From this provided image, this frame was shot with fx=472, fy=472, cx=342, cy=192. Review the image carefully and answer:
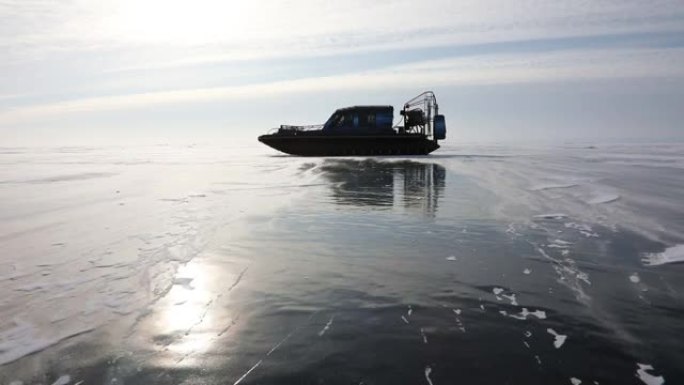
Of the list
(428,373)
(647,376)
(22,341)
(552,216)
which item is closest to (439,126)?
(552,216)

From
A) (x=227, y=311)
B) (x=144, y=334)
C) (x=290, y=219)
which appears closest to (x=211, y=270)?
(x=227, y=311)

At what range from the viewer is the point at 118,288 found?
5250 mm

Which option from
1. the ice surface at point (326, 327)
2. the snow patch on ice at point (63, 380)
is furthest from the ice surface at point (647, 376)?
the snow patch on ice at point (63, 380)

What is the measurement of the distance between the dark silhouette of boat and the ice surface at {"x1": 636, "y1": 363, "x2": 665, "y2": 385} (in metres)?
31.1

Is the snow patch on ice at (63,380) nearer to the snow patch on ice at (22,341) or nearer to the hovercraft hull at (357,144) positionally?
the snow patch on ice at (22,341)

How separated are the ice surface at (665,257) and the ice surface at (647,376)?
3265mm

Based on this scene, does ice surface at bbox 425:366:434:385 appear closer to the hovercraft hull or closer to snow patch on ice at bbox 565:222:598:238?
snow patch on ice at bbox 565:222:598:238

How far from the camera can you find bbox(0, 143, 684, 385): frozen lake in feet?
11.2

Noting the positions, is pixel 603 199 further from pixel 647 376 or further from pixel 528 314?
pixel 647 376

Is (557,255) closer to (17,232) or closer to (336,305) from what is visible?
(336,305)

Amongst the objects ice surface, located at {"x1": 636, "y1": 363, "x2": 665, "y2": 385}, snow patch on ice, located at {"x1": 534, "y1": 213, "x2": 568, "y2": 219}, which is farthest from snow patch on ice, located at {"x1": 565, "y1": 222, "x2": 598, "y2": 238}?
ice surface, located at {"x1": 636, "y1": 363, "x2": 665, "y2": 385}

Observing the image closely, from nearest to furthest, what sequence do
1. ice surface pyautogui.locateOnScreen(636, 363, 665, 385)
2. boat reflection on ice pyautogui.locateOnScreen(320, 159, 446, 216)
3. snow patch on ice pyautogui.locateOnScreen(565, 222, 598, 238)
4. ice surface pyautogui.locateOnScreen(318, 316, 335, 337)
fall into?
1. ice surface pyautogui.locateOnScreen(636, 363, 665, 385)
2. ice surface pyautogui.locateOnScreen(318, 316, 335, 337)
3. snow patch on ice pyautogui.locateOnScreen(565, 222, 598, 238)
4. boat reflection on ice pyautogui.locateOnScreen(320, 159, 446, 216)

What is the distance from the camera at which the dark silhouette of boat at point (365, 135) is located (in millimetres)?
34250

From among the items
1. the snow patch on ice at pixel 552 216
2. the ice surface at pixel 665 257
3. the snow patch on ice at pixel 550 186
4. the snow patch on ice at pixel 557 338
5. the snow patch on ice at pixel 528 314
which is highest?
the snow patch on ice at pixel 557 338
